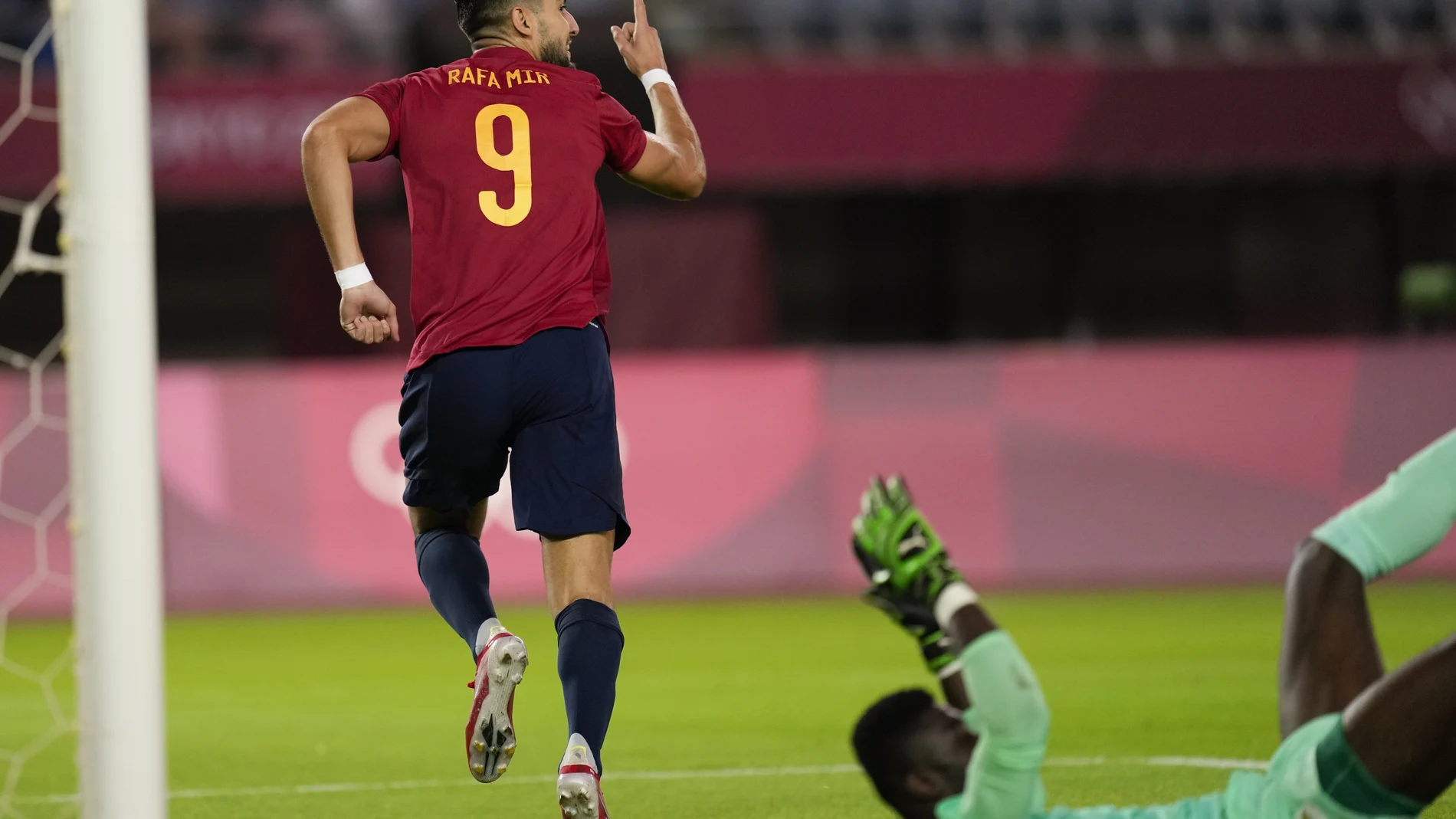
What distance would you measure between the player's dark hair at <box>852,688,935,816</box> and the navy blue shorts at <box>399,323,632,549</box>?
0.98 m

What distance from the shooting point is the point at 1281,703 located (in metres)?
3.34

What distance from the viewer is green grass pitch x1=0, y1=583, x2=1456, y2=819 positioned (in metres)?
4.72

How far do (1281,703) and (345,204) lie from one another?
79.1 inches

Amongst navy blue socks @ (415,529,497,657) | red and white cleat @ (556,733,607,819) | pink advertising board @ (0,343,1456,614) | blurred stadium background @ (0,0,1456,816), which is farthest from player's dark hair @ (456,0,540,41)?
pink advertising board @ (0,343,1456,614)

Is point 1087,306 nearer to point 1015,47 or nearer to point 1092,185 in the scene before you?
point 1092,185

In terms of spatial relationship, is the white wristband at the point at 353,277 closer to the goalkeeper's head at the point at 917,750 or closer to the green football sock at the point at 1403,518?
the goalkeeper's head at the point at 917,750

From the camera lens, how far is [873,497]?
2.86 meters

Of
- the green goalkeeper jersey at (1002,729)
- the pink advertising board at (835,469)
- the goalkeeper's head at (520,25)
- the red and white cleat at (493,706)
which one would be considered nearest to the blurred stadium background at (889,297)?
the pink advertising board at (835,469)

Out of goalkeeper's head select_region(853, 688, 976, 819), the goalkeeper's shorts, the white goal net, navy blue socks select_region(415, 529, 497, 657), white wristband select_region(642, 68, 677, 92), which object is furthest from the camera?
the white goal net

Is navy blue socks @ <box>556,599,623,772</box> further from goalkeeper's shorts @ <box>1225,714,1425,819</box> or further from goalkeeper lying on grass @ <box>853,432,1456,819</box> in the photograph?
goalkeeper's shorts @ <box>1225,714,1425,819</box>

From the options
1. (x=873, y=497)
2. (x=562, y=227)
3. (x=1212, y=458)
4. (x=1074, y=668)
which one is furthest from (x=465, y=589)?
(x=1212, y=458)

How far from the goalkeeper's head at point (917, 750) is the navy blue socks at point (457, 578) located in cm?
113

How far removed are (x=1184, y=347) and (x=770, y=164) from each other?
4.26m

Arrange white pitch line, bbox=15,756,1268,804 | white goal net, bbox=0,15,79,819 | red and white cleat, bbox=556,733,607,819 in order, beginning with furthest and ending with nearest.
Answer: white pitch line, bbox=15,756,1268,804 < white goal net, bbox=0,15,79,819 < red and white cleat, bbox=556,733,607,819
